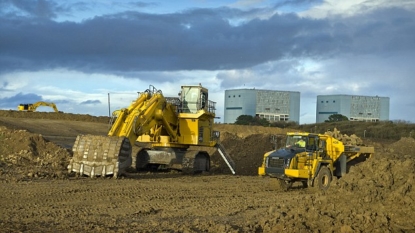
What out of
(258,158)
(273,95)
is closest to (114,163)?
(258,158)

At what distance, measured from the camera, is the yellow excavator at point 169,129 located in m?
19.5

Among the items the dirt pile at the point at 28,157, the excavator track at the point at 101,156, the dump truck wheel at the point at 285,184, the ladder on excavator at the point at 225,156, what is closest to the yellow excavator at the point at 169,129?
the ladder on excavator at the point at 225,156

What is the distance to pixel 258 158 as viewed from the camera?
2975 centimetres

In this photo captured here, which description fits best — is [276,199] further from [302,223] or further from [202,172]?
[202,172]

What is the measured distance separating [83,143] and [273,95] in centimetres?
3532

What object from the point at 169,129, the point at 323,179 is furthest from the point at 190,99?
the point at 323,179

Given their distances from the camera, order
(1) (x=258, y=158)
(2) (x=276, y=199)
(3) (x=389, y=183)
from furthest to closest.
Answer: (1) (x=258, y=158) < (2) (x=276, y=199) < (3) (x=389, y=183)

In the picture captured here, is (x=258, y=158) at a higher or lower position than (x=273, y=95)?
lower

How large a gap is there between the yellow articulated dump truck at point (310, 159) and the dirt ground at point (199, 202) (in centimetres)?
53

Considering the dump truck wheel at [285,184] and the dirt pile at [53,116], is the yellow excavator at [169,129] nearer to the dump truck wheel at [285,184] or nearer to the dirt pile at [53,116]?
the dump truck wheel at [285,184]

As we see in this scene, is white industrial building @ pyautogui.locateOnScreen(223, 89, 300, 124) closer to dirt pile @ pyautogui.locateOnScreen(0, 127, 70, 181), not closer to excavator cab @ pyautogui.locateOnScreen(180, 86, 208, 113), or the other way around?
dirt pile @ pyautogui.locateOnScreen(0, 127, 70, 181)

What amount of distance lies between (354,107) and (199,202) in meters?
38.1

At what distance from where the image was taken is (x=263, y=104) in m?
53.5

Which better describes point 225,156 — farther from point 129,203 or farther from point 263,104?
point 263,104
